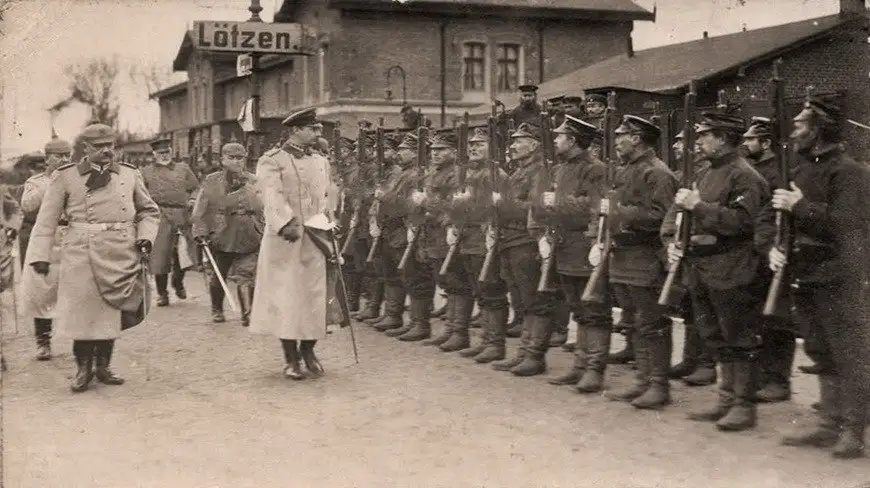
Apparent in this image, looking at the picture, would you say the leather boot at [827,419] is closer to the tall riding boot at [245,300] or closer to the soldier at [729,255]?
the soldier at [729,255]

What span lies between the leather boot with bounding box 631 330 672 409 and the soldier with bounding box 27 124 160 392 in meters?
4.20

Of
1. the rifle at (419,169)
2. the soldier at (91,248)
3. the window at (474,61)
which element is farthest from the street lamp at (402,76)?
the soldier at (91,248)

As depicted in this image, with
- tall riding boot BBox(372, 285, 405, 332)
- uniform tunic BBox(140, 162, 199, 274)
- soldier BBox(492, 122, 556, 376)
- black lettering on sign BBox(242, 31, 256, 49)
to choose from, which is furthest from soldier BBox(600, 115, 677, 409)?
black lettering on sign BBox(242, 31, 256, 49)

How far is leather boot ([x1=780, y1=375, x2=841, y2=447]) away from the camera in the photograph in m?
6.35

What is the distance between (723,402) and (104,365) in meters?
5.09

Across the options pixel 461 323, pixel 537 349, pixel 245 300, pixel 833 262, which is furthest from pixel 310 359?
pixel 833 262

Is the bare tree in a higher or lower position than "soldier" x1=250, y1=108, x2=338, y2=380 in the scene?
higher

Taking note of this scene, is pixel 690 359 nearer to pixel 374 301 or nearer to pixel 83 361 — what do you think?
pixel 374 301

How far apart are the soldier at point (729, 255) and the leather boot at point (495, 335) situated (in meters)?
2.82

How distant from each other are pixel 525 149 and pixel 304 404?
300cm

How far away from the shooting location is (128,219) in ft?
A: 28.4

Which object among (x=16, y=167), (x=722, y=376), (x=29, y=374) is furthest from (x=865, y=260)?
(x=16, y=167)

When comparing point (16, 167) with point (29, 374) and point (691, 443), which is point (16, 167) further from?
point (691, 443)

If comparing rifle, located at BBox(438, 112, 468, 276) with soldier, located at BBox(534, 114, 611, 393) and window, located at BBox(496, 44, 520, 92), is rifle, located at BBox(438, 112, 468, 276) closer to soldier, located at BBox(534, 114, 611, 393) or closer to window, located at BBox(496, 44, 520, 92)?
soldier, located at BBox(534, 114, 611, 393)
